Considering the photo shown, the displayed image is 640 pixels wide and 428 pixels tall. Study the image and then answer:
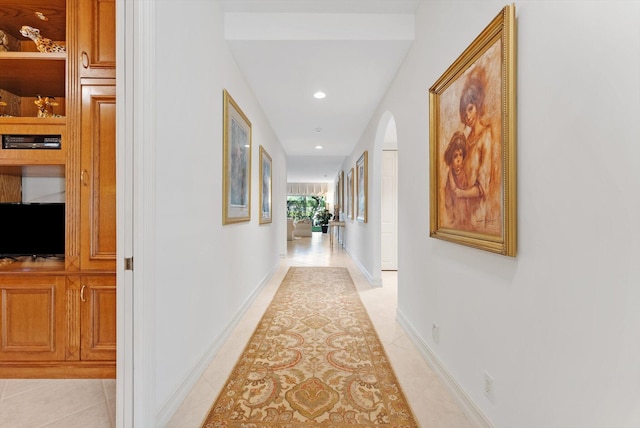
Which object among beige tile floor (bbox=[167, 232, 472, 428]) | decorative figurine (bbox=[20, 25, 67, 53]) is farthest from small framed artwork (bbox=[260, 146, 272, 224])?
decorative figurine (bbox=[20, 25, 67, 53])

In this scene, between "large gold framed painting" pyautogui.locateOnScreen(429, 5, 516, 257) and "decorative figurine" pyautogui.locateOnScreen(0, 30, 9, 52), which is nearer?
"large gold framed painting" pyautogui.locateOnScreen(429, 5, 516, 257)

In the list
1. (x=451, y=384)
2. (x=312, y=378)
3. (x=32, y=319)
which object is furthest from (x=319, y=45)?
(x=32, y=319)

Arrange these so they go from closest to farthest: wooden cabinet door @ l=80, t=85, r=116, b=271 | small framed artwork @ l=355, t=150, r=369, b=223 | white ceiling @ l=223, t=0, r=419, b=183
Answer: wooden cabinet door @ l=80, t=85, r=116, b=271
white ceiling @ l=223, t=0, r=419, b=183
small framed artwork @ l=355, t=150, r=369, b=223

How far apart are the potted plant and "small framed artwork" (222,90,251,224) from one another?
11.4 m

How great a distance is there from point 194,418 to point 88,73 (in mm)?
2165

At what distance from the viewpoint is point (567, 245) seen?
1.04 metres

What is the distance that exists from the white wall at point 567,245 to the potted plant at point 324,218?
13.3m

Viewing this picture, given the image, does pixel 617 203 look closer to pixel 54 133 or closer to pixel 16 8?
pixel 54 133

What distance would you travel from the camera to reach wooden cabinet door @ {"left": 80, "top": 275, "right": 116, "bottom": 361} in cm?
202

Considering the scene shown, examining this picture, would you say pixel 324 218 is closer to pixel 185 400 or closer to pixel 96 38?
pixel 96 38

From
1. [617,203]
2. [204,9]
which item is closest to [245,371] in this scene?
[617,203]

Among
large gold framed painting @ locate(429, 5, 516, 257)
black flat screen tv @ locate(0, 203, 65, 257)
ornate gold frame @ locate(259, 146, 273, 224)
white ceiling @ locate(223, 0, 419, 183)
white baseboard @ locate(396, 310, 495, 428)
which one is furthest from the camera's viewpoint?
ornate gold frame @ locate(259, 146, 273, 224)

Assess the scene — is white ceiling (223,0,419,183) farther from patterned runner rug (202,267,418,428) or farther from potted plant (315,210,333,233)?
potted plant (315,210,333,233)

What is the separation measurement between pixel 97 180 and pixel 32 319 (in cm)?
101
